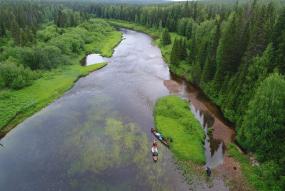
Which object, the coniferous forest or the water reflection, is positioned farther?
the coniferous forest

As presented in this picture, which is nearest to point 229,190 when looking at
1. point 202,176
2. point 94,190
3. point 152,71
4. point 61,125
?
point 202,176

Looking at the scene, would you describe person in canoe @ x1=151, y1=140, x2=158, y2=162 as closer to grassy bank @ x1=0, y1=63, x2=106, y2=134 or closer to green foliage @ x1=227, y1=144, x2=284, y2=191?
green foliage @ x1=227, y1=144, x2=284, y2=191

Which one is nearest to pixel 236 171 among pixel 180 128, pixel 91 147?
pixel 180 128

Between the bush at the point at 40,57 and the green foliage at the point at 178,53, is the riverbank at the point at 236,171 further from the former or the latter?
the bush at the point at 40,57

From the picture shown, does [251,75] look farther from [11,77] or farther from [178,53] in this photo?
[11,77]

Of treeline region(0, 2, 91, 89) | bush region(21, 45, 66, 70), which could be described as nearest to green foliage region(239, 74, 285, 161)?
treeline region(0, 2, 91, 89)

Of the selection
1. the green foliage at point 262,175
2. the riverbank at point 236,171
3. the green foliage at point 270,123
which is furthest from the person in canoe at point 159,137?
the green foliage at point 270,123

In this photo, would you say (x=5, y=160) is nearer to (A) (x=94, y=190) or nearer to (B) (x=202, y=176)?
(A) (x=94, y=190)

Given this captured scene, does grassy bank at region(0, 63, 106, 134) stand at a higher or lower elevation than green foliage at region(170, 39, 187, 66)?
lower
